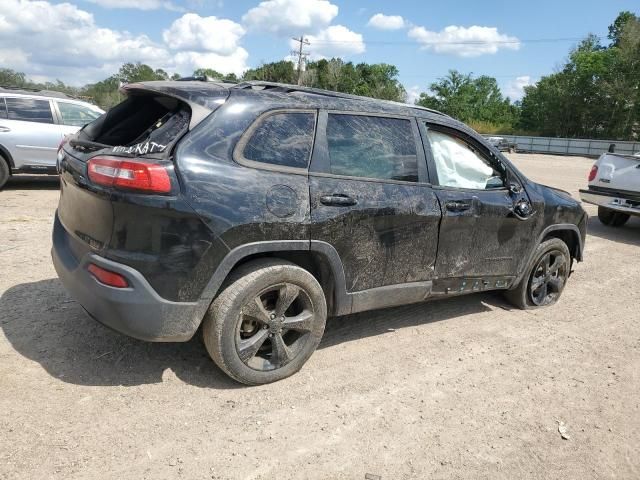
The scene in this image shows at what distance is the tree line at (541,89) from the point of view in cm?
5294

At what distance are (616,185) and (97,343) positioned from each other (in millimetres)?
8399

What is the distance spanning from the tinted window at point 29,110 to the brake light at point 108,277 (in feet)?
25.3

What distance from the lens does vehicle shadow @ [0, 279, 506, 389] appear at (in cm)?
315

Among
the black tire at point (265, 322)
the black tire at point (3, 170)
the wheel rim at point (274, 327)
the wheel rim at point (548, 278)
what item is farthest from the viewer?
the black tire at point (3, 170)

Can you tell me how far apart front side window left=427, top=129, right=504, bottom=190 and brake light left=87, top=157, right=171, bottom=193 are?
2.06m

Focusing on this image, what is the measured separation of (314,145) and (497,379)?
2030mm

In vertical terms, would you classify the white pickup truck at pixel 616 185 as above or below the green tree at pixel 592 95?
below

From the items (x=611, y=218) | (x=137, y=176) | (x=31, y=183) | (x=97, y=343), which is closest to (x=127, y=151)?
(x=137, y=176)

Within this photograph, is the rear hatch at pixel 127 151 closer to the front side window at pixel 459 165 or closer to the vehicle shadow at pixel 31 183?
the front side window at pixel 459 165

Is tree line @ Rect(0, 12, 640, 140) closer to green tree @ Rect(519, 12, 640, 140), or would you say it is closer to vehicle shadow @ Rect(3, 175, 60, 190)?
green tree @ Rect(519, 12, 640, 140)

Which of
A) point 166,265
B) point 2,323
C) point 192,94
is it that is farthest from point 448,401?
point 2,323

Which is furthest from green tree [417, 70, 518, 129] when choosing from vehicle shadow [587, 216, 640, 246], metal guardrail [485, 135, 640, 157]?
vehicle shadow [587, 216, 640, 246]

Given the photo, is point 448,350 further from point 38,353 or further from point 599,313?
point 38,353

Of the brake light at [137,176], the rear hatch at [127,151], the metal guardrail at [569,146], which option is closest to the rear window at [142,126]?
the rear hatch at [127,151]
